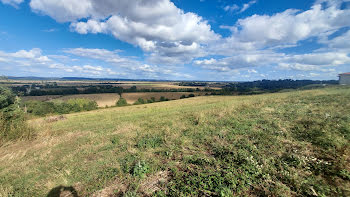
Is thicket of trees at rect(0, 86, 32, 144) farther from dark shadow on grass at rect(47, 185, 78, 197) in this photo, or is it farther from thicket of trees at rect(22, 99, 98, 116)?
thicket of trees at rect(22, 99, 98, 116)

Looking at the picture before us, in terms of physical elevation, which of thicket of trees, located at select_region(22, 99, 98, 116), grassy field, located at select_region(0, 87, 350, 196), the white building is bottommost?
thicket of trees, located at select_region(22, 99, 98, 116)

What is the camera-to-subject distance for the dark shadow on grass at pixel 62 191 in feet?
Result: 11.9

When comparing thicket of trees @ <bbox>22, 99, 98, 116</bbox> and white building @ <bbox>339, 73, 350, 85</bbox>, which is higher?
white building @ <bbox>339, 73, 350, 85</bbox>

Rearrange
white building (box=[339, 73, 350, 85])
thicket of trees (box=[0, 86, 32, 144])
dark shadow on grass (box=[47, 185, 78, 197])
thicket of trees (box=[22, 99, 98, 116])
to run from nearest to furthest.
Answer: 1. dark shadow on grass (box=[47, 185, 78, 197])
2. thicket of trees (box=[0, 86, 32, 144])
3. thicket of trees (box=[22, 99, 98, 116])
4. white building (box=[339, 73, 350, 85])

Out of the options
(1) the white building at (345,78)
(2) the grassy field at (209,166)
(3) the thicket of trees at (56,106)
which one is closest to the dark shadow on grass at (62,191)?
(2) the grassy field at (209,166)

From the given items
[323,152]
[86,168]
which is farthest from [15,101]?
[323,152]

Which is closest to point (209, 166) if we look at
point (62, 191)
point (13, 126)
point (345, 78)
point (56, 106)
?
point (62, 191)

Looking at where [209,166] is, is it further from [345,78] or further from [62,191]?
[345,78]

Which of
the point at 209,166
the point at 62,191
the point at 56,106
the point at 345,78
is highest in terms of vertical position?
the point at 345,78

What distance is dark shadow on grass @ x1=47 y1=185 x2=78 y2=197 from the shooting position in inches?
143

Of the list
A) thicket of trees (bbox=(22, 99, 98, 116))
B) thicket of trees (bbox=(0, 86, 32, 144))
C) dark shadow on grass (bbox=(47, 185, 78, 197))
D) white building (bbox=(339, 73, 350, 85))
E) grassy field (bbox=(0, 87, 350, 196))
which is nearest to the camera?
grassy field (bbox=(0, 87, 350, 196))

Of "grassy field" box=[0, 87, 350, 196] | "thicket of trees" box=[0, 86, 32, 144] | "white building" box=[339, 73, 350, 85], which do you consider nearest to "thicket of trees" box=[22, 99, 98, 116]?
"thicket of trees" box=[0, 86, 32, 144]

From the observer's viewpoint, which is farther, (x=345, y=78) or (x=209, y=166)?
(x=345, y=78)

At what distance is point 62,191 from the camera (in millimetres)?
3754
